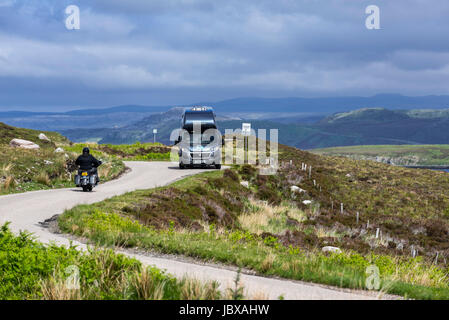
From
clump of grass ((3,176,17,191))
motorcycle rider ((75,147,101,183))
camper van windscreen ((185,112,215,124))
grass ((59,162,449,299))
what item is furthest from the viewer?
camper van windscreen ((185,112,215,124))

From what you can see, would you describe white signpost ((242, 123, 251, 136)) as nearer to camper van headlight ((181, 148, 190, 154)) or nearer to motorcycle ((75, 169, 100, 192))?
camper van headlight ((181, 148, 190, 154))

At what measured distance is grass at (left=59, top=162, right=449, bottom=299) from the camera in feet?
29.3

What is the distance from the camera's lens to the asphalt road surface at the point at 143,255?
7.29 m

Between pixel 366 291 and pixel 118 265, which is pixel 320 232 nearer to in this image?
pixel 366 291

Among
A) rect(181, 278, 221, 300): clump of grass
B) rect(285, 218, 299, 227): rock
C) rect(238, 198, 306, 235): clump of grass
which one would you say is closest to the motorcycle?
rect(238, 198, 306, 235): clump of grass

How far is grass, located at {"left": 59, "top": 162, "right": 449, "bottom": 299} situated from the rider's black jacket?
3.06 metres

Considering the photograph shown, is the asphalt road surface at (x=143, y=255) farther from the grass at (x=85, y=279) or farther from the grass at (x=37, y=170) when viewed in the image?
the grass at (x=37, y=170)

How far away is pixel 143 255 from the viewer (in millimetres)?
10148

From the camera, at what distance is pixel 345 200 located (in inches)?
1358

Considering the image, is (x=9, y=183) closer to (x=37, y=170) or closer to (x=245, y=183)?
(x=37, y=170)

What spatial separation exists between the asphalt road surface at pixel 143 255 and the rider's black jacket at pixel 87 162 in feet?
4.05

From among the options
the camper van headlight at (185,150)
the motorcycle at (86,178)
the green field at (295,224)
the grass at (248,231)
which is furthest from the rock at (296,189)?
the motorcycle at (86,178)
